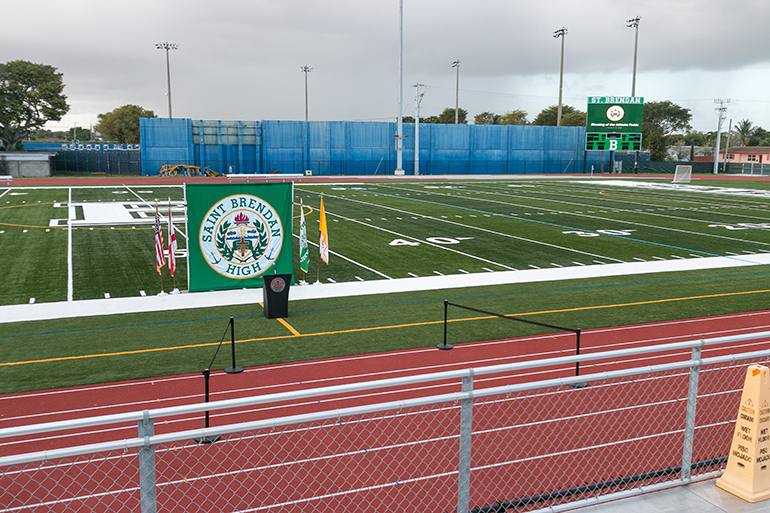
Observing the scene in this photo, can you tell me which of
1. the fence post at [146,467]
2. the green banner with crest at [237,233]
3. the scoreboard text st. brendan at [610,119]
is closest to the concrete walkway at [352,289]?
the green banner with crest at [237,233]

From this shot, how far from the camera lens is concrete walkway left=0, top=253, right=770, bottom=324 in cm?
1433

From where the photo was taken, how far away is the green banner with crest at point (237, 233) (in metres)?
15.6

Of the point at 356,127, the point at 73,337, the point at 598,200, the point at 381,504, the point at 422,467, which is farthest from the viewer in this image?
the point at 356,127

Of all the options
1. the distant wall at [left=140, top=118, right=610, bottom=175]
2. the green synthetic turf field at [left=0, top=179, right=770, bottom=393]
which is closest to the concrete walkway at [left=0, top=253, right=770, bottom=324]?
the green synthetic turf field at [left=0, top=179, right=770, bottom=393]

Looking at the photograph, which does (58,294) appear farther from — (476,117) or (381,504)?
(476,117)

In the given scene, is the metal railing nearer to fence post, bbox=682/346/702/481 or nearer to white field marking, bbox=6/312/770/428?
fence post, bbox=682/346/702/481

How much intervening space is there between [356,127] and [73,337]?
73.9 m

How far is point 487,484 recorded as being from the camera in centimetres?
629

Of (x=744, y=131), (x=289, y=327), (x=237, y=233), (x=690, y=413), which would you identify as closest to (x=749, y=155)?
(x=744, y=131)

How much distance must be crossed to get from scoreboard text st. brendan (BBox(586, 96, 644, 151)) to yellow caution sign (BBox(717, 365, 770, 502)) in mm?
63974

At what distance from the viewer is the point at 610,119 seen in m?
66.1

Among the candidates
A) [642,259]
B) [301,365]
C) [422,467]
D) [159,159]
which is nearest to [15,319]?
[301,365]

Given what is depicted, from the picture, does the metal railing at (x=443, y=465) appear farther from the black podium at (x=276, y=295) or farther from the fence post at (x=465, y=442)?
the black podium at (x=276, y=295)

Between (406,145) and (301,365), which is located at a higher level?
(406,145)
